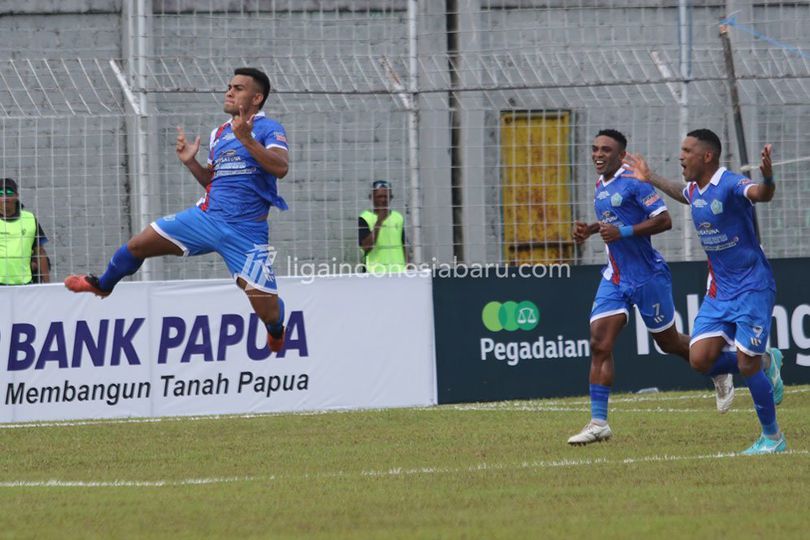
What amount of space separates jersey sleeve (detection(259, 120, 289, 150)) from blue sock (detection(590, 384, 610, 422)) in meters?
2.79

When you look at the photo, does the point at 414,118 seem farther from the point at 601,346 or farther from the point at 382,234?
the point at 601,346

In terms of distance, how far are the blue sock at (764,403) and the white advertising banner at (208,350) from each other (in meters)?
5.37

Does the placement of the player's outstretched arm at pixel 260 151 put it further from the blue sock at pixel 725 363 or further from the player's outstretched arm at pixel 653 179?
the blue sock at pixel 725 363

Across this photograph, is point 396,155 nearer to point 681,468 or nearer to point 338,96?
point 338,96

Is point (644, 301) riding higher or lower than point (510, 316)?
higher

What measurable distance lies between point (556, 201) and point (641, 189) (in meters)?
4.60

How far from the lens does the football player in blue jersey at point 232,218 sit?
10.4 metres

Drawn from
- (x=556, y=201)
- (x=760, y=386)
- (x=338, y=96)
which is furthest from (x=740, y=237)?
(x=338, y=96)

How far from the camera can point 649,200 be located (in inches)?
428

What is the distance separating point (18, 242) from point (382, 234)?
12.3ft

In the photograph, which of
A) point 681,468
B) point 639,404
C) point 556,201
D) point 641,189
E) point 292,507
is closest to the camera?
point 292,507

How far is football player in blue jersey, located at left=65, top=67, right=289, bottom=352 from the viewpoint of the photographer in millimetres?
10398

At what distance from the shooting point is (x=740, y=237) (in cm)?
959

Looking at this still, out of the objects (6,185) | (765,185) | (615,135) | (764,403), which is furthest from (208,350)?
(765,185)
